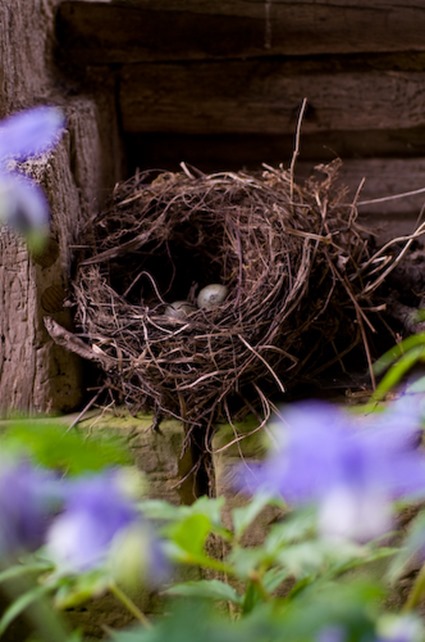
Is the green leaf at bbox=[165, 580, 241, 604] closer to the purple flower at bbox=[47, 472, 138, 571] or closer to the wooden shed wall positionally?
the purple flower at bbox=[47, 472, 138, 571]

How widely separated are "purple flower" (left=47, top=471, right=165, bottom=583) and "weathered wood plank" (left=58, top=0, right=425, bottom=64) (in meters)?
1.38

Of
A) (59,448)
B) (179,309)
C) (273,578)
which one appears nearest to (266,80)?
(179,309)

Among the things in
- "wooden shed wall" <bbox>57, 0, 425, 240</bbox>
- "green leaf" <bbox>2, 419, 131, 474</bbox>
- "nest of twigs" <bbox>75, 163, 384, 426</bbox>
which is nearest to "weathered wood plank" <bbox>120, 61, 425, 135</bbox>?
"wooden shed wall" <bbox>57, 0, 425, 240</bbox>

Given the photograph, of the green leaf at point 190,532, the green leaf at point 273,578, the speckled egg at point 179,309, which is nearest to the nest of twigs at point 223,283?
the speckled egg at point 179,309

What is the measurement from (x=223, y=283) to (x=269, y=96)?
1.52 feet

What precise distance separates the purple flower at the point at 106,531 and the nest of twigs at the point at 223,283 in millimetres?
796

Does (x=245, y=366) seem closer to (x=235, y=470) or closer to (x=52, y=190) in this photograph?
(x=235, y=470)

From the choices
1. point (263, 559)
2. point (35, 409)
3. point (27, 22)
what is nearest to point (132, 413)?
point (35, 409)

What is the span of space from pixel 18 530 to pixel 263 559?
0.53ft

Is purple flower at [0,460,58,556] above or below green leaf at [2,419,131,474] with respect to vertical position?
below

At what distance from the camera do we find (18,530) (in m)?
0.37

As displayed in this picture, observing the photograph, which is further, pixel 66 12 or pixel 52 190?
pixel 66 12

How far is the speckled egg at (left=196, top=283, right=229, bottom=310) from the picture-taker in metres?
1.36

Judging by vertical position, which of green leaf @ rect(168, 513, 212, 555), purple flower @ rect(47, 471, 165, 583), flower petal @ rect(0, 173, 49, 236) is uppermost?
flower petal @ rect(0, 173, 49, 236)
